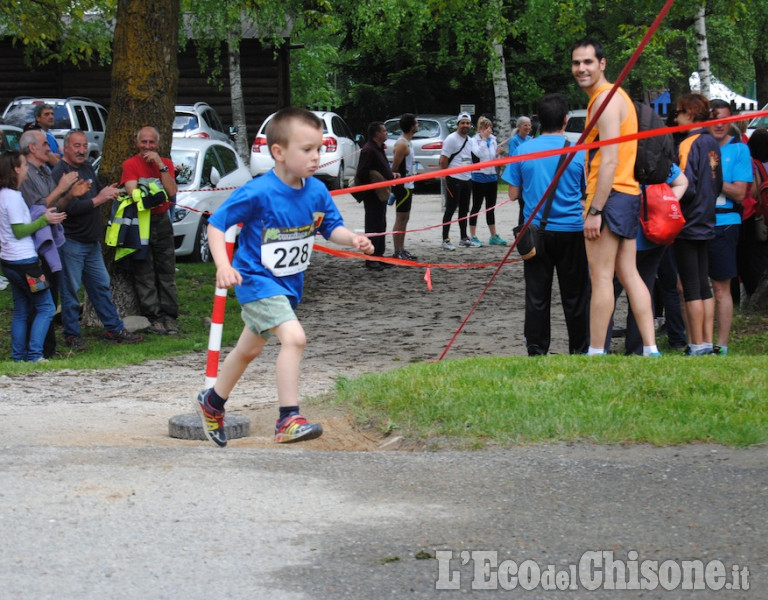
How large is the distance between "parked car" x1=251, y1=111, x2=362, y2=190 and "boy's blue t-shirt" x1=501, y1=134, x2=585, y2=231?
59.1 ft

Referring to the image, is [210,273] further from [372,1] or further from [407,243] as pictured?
[372,1]

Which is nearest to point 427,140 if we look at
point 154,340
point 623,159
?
point 154,340

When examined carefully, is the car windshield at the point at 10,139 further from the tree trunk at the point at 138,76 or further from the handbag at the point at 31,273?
the handbag at the point at 31,273

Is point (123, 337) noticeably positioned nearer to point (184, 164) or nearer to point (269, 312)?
point (184, 164)

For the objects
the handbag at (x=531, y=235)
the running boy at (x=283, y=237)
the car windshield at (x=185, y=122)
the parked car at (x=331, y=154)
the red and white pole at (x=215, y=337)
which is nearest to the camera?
the running boy at (x=283, y=237)

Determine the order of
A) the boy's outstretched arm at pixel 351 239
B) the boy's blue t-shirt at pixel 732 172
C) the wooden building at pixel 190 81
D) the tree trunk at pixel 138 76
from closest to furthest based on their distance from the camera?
the boy's outstretched arm at pixel 351 239, the boy's blue t-shirt at pixel 732 172, the tree trunk at pixel 138 76, the wooden building at pixel 190 81

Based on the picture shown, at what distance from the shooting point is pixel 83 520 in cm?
449

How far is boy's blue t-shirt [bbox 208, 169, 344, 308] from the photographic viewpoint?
18.4 feet

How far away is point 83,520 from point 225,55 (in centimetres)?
3566

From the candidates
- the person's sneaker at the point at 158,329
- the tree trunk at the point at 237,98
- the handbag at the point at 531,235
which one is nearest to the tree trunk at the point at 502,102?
the tree trunk at the point at 237,98

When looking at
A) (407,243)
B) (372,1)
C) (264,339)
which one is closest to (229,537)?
(264,339)

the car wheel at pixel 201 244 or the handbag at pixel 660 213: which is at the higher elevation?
the handbag at pixel 660 213

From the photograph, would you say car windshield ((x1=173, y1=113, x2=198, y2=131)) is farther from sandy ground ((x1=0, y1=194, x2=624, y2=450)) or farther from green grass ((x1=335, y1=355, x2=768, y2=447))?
green grass ((x1=335, y1=355, x2=768, y2=447))

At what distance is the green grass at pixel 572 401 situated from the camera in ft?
18.8
